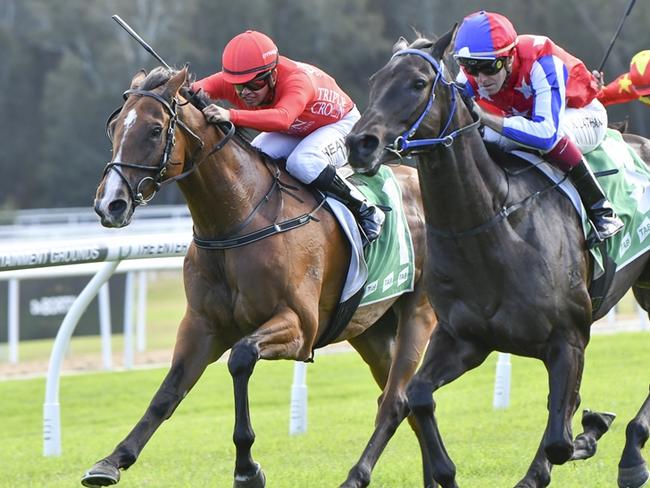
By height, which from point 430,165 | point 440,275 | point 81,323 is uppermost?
point 430,165

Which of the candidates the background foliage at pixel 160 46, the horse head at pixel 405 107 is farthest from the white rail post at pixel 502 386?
the background foliage at pixel 160 46

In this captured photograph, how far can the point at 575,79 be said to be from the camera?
19.9ft

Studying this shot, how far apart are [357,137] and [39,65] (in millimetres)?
44940

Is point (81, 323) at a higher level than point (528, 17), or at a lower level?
lower

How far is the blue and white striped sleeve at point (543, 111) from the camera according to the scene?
518 centimetres

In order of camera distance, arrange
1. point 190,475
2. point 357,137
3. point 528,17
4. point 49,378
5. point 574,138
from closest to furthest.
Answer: point 357,137, point 574,138, point 190,475, point 49,378, point 528,17

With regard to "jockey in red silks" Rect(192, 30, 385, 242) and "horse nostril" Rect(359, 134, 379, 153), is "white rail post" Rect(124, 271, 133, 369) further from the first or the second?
"horse nostril" Rect(359, 134, 379, 153)

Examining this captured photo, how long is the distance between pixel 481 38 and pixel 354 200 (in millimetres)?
1358

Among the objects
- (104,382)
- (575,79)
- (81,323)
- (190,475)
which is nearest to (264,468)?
(190,475)

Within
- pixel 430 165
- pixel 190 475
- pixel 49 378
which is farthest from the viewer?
pixel 49 378

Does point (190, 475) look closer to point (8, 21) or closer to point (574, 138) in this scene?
point (574, 138)

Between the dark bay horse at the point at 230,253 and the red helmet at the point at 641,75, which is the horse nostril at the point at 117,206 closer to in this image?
the dark bay horse at the point at 230,253

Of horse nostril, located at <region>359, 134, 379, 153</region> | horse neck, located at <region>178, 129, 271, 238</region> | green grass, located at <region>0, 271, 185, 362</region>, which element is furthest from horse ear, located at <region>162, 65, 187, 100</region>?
green grass, located at <region>0, 271, 185, 362</region>

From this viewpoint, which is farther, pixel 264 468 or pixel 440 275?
pixel 264 468
